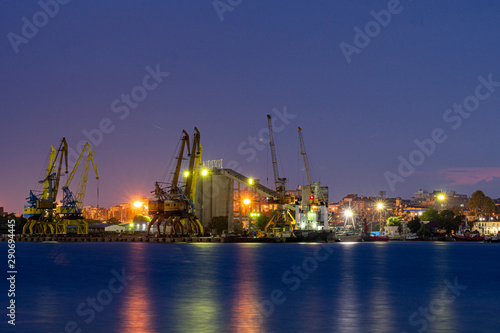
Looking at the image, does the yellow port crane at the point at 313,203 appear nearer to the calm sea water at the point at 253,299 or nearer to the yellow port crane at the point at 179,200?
the yellow port crane at the point at 179,200

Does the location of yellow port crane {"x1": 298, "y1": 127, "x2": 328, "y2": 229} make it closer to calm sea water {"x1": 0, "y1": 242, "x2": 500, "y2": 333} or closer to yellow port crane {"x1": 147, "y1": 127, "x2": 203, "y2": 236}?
yellow port crane {"x1": 147, "y1": 127, "x2": 203, "y2": 236}

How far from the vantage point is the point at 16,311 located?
143ft

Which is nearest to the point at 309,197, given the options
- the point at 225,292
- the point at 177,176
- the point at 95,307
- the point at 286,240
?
the point at 286,240

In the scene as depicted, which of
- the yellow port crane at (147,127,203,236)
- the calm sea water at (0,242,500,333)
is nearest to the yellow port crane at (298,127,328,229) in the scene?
the yellow port crane at (147,127,203,236)

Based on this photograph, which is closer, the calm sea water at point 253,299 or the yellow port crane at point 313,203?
the calm sea water at point 253,299

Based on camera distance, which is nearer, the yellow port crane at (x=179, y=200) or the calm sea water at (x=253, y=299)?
the calm sea water at (x=253, y=299)

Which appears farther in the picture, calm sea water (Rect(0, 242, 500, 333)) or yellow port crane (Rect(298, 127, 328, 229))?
yellow port crane (Rect(298, 127, 328, 229))

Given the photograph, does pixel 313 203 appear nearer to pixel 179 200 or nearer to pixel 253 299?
pixel 179 200

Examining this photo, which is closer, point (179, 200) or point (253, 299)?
point (253, 299)

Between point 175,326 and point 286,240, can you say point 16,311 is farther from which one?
point 286,240

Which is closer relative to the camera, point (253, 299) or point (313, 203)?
point (253, 299)

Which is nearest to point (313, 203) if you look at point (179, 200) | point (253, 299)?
point (179, 200)

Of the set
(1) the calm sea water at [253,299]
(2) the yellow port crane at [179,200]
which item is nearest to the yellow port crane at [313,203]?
(2) the yellow port crane at [179,200]

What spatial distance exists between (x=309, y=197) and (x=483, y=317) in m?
149
